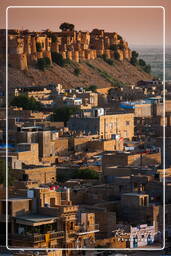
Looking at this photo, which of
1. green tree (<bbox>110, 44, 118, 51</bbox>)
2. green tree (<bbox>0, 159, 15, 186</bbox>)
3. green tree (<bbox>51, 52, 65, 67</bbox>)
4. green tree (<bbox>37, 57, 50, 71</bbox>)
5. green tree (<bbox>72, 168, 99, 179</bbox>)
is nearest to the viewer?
green tree (<bbox>0, 159, 15, 186</bbox>)

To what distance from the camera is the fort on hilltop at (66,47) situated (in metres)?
24.6

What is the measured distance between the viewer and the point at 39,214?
31.1 feet

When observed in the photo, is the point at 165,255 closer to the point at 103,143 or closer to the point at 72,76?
the point at 103,143

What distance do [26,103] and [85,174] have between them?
7.84 meters

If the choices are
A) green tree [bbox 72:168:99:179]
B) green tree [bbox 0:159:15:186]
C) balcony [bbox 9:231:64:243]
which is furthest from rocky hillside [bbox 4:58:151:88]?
balcony [bbox 9:231:64:243]

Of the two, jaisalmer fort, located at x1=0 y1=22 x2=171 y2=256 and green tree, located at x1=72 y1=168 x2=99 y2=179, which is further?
green tree, located at x1=72 y1=168 x2=99 y2=179

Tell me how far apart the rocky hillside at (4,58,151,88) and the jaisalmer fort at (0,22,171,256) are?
0.06 meters

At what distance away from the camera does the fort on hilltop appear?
24.6m

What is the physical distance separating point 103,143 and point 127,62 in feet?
35.4

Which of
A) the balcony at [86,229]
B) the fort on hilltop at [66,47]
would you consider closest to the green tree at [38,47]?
the fort on hilltop at [66,47]

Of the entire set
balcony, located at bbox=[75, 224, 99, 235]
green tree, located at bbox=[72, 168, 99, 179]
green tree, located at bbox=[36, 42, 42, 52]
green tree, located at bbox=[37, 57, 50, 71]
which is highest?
green tree, located at bbox=[36, 42, 42, 52]

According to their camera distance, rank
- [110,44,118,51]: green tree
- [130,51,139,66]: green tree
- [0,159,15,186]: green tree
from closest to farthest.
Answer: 1. [0,159,15,186]: green tree
2. [130,51,139,66]: green tree
3. [110,44,118,51]: green tree

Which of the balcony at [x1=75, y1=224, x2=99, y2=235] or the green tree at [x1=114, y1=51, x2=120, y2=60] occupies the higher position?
the green tree at [x1=114, y1=51, x2=120, y2=60]

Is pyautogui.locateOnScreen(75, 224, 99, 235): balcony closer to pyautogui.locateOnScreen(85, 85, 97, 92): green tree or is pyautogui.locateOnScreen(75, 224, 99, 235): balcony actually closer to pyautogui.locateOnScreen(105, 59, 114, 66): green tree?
pyautogui.locateOnScreen(85, 85, 97, 92): green tree
